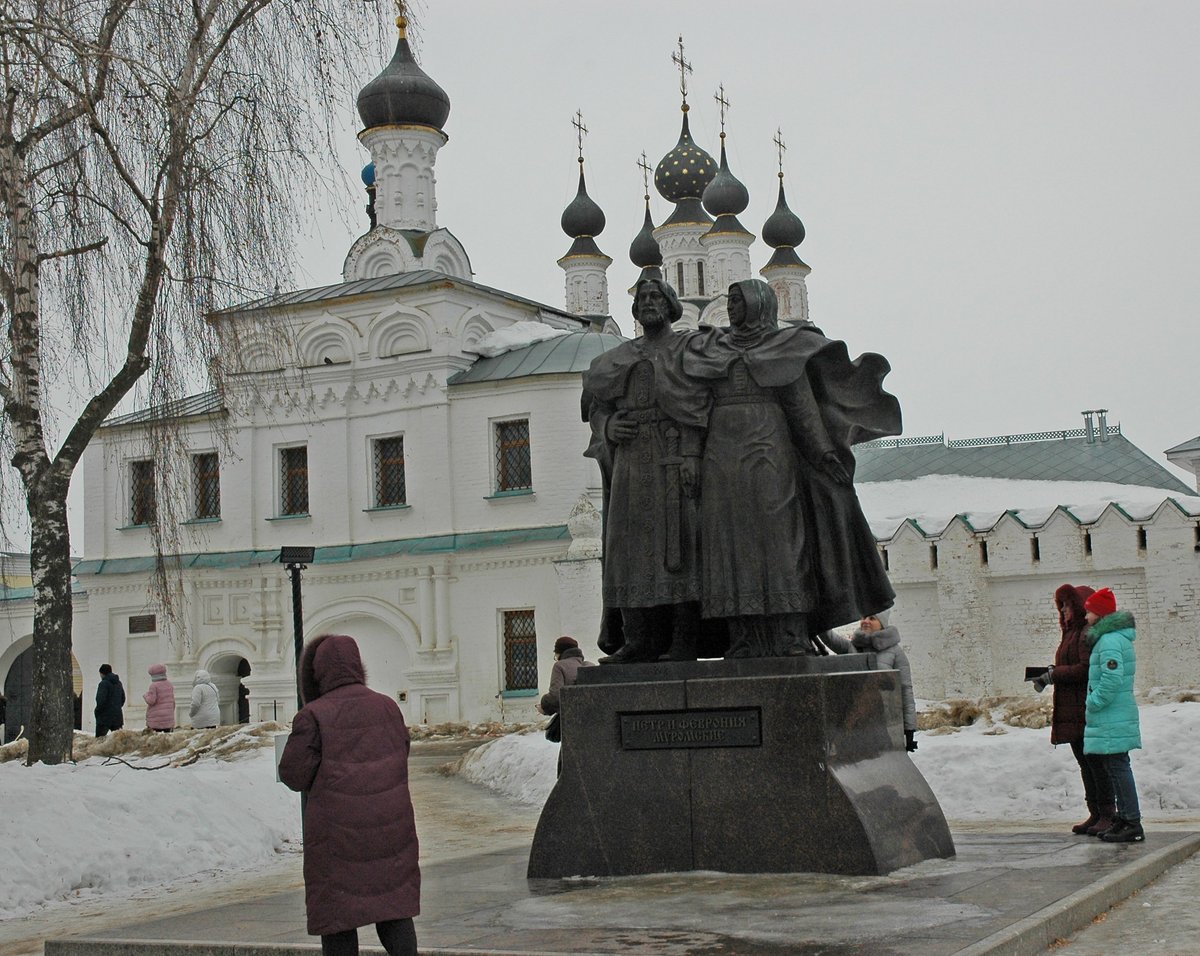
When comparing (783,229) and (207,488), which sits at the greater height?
(783,229)

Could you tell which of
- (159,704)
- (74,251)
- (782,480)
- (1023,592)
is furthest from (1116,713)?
(1023,592)

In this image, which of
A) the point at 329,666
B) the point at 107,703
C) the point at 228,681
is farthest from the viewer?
the point at 228,681

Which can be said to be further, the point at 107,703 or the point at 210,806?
the point at 107,703

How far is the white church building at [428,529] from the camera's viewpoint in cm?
2589

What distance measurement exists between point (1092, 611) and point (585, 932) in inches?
138

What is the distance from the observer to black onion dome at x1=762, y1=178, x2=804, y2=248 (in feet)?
147

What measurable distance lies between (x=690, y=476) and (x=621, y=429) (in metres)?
0.43

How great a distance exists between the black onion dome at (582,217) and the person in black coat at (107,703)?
2483 centimetres

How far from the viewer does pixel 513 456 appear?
27.3 metres

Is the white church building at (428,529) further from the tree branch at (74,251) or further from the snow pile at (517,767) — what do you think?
the tree branch at (74,251)

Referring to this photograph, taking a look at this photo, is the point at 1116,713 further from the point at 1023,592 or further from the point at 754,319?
the point at 1023,592

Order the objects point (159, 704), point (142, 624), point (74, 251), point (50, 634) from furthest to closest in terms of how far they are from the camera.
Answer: point (142, 624) → point (159, 704) → point (74, 251) → point (50, 634)

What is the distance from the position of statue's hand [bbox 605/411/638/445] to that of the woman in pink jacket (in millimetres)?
15919

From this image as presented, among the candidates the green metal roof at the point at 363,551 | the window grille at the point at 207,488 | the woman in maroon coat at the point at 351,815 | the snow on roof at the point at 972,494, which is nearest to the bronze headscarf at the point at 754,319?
the woman in maroon coat at the point at 351,815
